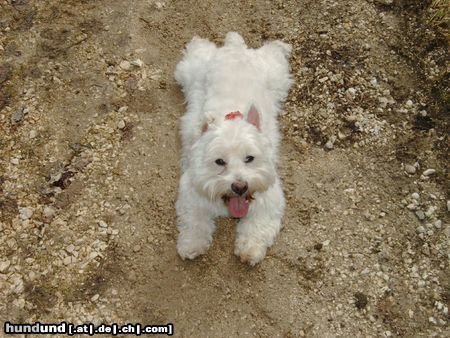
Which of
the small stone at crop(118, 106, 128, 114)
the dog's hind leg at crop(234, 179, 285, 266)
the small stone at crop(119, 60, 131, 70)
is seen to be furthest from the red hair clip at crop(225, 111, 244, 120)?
the small stone at crop(119, 60, 131, 70)

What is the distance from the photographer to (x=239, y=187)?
187 inches

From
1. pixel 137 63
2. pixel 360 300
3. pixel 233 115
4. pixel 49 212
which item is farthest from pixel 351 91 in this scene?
pixel 49 212

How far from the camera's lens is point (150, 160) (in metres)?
6.20

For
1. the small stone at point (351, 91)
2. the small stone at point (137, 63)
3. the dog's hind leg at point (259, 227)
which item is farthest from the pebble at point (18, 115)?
the small stone at point (351, 91)

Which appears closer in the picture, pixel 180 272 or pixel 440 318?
pixel 440 318

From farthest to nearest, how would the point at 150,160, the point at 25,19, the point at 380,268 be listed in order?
the point at 25,19, the point at 150,160, the point at 380,268

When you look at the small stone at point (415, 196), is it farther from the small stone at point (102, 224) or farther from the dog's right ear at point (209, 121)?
the small stone at point (102, 224)

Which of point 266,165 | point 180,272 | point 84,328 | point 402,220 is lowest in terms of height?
point 84,328

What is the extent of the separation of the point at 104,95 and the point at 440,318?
15.6 ft

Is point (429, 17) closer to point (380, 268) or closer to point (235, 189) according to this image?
point (380, 268)

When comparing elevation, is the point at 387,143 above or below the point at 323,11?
below

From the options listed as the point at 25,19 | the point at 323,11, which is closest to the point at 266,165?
the point at 323,11

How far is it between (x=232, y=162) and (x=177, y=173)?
57.3 inches

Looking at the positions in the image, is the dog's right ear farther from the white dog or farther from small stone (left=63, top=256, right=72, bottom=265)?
small stone (left=63, top=256, right=72, bottom=265)
